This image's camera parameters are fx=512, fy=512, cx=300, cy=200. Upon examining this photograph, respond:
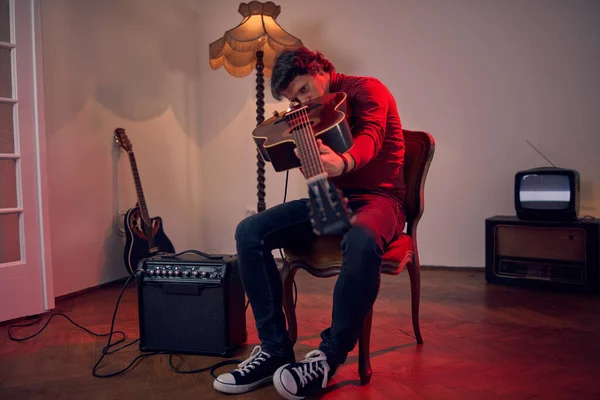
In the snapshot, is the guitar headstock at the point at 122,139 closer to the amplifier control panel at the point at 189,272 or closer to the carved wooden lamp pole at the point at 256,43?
the carved wooden lamp pole at the point at 256,43

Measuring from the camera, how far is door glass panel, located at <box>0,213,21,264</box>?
2.49m

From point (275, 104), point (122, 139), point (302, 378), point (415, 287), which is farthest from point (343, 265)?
point (275, 104)

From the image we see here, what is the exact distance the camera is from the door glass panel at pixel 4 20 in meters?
2.48

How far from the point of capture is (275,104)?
13.0ft

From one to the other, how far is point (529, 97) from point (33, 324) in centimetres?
323

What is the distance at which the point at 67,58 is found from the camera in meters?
2.97

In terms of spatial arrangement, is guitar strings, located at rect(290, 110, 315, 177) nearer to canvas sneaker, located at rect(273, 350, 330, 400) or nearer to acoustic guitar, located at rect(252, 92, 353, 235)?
acoustic guitar, located at rect(252, 92, 353, 235)

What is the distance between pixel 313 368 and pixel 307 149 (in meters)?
0.66

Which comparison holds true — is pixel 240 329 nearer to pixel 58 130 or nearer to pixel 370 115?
pixel 370 115

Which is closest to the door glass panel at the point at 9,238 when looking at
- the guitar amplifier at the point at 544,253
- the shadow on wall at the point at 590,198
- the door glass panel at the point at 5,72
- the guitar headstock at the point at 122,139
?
the door glass panel at the point at 5,72

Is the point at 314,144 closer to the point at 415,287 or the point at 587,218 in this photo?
the point at 415,287

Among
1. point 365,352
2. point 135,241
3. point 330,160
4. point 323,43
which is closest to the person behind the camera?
point 330,160

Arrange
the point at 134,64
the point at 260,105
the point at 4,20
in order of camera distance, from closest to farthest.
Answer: the point at 4,20 → the point at 260,105 → the point at 134,64

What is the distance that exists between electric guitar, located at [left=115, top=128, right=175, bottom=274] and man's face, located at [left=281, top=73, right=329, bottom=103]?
163cm
